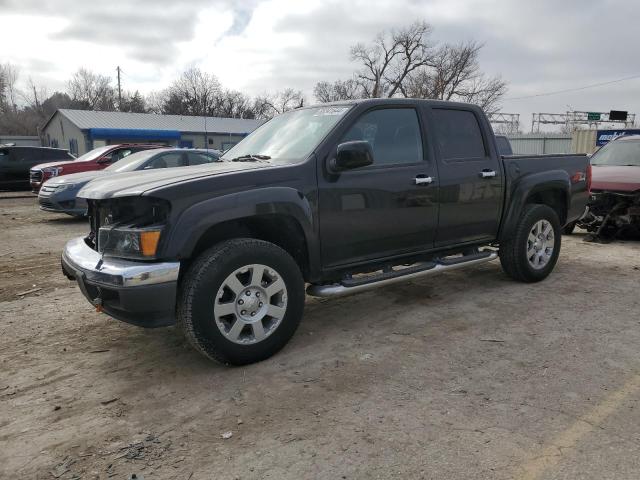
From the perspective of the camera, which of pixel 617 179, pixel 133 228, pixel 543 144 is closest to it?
pixel 133 228

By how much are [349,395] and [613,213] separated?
6927 millimetres

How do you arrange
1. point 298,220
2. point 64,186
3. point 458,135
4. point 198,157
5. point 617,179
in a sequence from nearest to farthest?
point 298,220 < point 458,135 < point 617,179 < point 64,186 < point 198,157

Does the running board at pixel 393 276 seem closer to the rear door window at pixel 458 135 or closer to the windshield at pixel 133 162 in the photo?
the rear door window at pixel 458 135

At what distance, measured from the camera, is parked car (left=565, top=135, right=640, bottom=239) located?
7836 millimetres

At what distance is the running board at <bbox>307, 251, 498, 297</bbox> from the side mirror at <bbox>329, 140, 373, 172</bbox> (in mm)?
953

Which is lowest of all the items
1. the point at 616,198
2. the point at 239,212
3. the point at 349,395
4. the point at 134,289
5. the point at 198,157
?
the point at 349,395

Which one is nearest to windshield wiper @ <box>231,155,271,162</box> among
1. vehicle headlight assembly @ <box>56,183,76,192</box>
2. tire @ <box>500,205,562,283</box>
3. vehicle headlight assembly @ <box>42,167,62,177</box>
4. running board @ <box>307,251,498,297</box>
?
running board @ <box>307,251,498,297</box>

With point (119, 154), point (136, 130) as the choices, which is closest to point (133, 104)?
point (136, 130)

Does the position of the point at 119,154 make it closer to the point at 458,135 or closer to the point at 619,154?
the point at 458,135

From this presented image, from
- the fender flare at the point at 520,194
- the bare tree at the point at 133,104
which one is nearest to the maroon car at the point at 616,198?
the fender flare at the point at 520,194

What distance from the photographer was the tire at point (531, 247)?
5336 mm

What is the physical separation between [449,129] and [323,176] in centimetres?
171

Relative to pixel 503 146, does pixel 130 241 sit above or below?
below

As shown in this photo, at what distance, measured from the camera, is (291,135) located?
14.3 feet
